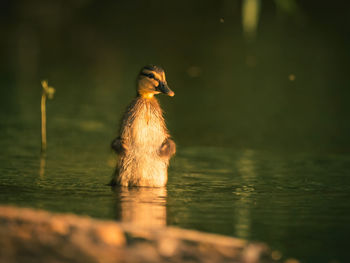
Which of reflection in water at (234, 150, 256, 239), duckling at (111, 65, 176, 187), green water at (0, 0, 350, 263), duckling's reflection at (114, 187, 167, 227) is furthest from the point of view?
duckling at (111, 65, 176, 187)

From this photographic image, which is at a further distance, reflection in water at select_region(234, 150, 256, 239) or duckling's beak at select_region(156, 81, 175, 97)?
duckling's beak at select_region(156, 81, 175, 97)

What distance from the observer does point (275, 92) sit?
64.2 feet

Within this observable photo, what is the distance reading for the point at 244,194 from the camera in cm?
954

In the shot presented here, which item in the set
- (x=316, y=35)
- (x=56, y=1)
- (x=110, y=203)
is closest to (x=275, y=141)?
(x=110, y=203)

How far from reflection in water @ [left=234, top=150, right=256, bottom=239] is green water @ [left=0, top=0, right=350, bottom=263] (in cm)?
2

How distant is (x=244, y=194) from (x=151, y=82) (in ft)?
5.16

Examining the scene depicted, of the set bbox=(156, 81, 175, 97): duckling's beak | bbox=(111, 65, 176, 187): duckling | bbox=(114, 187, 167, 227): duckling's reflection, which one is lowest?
bbox=(114, 187, 167, 227): duckling's reflection

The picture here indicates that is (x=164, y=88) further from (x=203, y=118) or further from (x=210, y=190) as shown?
(x=203, y=118)

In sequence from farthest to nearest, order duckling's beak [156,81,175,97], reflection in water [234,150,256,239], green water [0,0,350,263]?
duckling's beak [156,81,175,97] < green water [0,0,350,263] < reflection in water [234,150,256,239]

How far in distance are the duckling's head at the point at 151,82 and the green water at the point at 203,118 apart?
105cm

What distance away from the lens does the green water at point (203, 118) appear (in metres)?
8.52

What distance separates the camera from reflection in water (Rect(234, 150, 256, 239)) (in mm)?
7771

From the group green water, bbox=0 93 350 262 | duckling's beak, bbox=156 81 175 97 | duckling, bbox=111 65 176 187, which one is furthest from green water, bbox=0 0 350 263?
duckling's beak, bbox=156 81 175 97

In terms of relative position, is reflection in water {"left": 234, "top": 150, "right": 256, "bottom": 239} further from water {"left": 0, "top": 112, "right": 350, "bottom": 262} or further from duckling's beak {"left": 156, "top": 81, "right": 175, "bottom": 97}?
duckling's beak {"left": 156, "top": 81, "right": 175, "bottom": 97}
